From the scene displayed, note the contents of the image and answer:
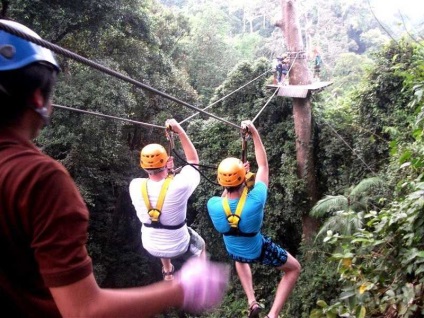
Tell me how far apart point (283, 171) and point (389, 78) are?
2.72 meters

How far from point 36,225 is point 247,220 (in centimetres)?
281

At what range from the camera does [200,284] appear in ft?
3.90

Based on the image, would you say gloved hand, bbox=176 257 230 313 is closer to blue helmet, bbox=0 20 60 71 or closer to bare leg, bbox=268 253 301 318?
blue helmet, bbox=0 20 60 71

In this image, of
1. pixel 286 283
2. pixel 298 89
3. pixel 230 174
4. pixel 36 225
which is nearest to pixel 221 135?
pixel 298 89

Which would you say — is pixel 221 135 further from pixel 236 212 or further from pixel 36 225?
pixel 36 225

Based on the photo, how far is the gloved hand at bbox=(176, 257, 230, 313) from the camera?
1158mm

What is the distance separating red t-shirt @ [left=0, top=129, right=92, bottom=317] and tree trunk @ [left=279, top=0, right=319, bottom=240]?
8678 mm

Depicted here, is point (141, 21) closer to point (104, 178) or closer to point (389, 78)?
point (104, 178)

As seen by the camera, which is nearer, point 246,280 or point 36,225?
point 36,225

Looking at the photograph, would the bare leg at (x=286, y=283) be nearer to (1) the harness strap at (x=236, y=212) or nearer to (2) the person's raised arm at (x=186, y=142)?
(1) the harness strap at (x=236, y=212)

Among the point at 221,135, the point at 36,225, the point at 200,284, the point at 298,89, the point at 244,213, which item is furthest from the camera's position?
the point at 221,135

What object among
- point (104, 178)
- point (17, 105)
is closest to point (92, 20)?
point (104, 178)

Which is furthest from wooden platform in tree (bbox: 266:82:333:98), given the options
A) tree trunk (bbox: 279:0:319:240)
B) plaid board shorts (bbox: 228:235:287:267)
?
plaid board shorts (bbox: 228:235:287:267)

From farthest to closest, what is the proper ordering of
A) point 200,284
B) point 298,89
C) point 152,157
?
point 298,89 → point 152,157 → point 200,284
